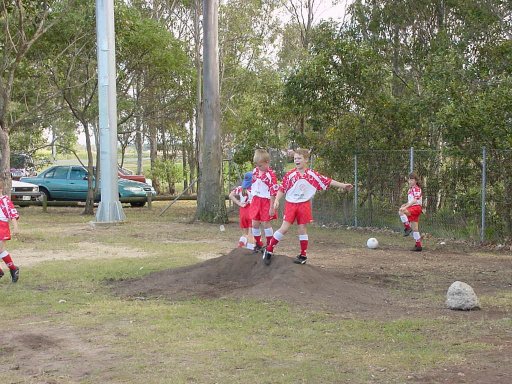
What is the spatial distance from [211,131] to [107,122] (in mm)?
3009

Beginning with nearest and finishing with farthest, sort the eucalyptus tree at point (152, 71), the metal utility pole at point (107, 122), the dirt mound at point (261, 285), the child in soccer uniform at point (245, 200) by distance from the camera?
the dirt mound at point (261, 285) → the child in soccer uniform at point (245, 200) → the metal utility pole at point (107, 122) → the eucalyptus tree at point (152, 71)

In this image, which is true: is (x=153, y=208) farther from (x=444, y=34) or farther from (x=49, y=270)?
(x=49, y=270)

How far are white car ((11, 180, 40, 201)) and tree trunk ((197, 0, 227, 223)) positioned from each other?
9.18 metres

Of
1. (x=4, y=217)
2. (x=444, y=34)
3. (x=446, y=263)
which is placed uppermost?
(x=444, y=34)

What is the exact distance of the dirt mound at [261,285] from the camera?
8.67m

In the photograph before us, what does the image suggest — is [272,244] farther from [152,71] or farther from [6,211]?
[152,71]

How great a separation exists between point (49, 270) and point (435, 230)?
29.7 ft

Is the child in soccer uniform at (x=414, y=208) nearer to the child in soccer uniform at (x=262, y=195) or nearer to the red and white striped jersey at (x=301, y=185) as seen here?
→ the child in soccer uniform at (x=262, y=195)

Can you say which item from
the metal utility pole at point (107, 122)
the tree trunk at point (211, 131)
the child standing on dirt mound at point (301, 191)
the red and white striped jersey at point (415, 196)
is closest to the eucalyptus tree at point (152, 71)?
the metal utility pole at point (107, 122)

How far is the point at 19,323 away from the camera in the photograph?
308 inches

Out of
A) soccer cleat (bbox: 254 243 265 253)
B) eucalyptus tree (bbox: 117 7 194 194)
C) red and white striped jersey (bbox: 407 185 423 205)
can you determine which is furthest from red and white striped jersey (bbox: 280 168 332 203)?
eucalyptus tree (bbox: 117 7 194 194)

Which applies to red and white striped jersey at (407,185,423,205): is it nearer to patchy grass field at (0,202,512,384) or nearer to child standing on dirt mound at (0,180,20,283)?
patchy grass field at (0,202,512,384)

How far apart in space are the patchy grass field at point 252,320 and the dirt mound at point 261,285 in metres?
0.03

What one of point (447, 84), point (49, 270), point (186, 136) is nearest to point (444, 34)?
point (447, 84)
